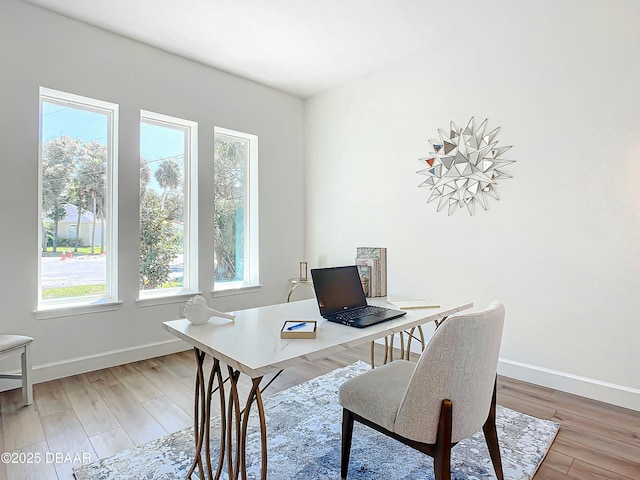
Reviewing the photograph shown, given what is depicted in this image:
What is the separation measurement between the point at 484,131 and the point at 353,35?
4.50 feet

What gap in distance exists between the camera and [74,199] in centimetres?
301

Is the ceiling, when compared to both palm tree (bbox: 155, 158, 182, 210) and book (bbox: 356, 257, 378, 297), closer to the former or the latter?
palm tree (bbox: 155, 158, 182, 210)

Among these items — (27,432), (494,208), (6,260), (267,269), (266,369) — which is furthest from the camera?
(267,269)

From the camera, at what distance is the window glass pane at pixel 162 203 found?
338 cm

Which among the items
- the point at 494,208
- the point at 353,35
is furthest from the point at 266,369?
the point at 353,35

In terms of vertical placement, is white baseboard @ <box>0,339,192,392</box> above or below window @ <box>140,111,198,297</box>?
below

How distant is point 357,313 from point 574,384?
6.05 feet

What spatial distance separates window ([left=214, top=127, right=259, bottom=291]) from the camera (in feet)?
12.8

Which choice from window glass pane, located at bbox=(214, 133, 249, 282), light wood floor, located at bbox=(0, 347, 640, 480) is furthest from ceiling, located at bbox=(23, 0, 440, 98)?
light wood floor, located at bbox=(0, 347, 640, 480)

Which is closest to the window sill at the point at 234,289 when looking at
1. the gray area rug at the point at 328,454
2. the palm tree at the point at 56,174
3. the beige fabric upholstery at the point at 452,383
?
the palm tree at the point at 56,174

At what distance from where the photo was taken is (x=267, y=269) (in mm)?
4199

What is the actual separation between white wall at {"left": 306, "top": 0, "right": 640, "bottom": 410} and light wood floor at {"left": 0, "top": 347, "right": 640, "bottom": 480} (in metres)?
0.36

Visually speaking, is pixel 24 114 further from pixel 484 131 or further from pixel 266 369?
pixel 484 131

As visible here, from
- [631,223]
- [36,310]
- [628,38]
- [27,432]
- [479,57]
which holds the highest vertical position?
[479,57]
